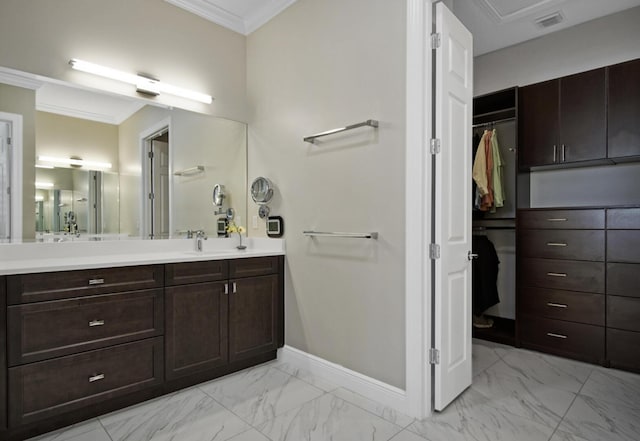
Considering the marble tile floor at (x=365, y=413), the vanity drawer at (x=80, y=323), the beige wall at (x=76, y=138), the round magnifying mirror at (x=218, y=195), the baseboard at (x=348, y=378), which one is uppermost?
the beige wall at (x=76, y=138)

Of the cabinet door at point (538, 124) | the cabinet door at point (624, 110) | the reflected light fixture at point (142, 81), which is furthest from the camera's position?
the cabinet door at point (538, 124)

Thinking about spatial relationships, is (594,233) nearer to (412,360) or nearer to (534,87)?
(534,87)

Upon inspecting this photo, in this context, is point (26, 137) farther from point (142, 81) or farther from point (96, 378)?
point (96, 378)

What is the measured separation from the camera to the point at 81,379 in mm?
1894

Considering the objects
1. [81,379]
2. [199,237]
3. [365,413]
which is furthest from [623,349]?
[81,379]

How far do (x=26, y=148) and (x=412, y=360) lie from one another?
2647mm

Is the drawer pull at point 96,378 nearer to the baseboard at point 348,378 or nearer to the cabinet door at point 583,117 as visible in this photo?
the baseboard at point 348,378

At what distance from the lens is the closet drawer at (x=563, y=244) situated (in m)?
2.74

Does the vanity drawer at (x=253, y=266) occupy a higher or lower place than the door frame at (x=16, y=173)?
lower

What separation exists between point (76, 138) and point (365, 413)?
2551 millimetres

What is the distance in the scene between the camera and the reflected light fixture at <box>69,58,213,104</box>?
2375 mm

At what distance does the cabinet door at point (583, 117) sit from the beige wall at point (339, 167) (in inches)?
71.4

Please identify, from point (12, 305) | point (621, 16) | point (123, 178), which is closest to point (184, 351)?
point (12, 305)

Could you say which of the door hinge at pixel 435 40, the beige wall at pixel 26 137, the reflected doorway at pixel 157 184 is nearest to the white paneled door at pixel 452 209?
the door hinge at pixel 435 40
